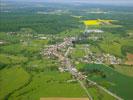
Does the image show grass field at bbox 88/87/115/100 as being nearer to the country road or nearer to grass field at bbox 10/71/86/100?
the country road

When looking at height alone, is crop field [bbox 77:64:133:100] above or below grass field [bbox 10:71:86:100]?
below

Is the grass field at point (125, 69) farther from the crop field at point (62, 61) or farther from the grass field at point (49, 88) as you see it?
the grass field at point (49, 88)

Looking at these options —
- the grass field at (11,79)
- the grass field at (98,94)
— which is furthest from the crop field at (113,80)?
the grass field at (11,79)

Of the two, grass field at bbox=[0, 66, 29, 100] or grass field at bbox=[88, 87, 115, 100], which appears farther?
grass field at bbox=[0, 66, 29, 100]

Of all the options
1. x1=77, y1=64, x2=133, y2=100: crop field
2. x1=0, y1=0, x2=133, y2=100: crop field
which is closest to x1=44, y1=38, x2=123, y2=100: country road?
x1=0, y1=0, x2=133, y2=100: crop field

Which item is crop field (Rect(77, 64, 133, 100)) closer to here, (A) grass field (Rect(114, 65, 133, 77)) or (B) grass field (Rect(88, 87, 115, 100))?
(A) grass field (Rect(114, 65, 133, 77))

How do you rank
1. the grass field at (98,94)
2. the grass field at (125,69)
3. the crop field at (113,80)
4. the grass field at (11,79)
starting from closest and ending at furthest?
the grass field at (98,94)
the crop field at (113,80)
the grass field at (11,79)
the grass field at (125,69)

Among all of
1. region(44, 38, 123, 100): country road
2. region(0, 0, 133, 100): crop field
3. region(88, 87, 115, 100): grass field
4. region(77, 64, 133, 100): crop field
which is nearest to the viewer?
region(88, 87, 115, 100): grass field

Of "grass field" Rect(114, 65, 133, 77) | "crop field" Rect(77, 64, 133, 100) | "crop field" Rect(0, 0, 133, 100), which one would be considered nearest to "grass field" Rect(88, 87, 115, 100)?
"crop field" Rect(0, 0, 133, 100)

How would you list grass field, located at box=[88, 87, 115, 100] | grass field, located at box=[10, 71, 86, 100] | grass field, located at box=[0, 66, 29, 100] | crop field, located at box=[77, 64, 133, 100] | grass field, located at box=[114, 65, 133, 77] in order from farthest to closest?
grass field, located at box=[114, 65, 133, 77], grass field, located at box=[0, 66, 29, 100], crop field, located at box=[77, 64, 133, 100], grass field, located at box=[10, 71, 86, 100], grass field, located at box=[88, 87, 115, 100]
